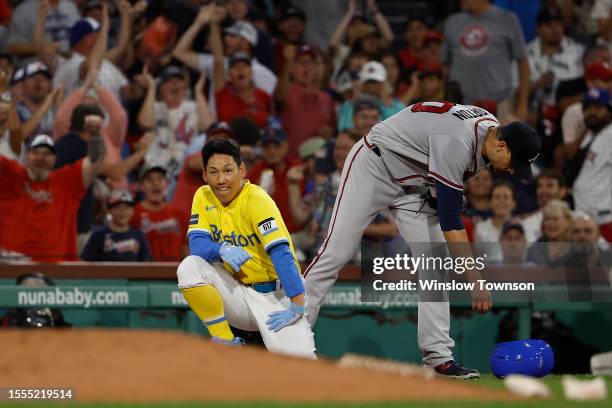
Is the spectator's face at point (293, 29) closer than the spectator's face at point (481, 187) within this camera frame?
No

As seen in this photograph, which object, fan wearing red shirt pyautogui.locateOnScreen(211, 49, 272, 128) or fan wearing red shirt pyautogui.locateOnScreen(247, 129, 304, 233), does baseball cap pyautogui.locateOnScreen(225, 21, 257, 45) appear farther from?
fan wearing red shirt pyautogui.locateOnScreen(247, 129, 304, 233)

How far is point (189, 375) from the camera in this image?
179 inches

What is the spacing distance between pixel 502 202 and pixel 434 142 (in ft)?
10.5

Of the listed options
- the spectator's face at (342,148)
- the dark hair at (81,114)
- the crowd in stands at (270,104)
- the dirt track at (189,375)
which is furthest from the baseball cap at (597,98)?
the dirt track at (189,375)

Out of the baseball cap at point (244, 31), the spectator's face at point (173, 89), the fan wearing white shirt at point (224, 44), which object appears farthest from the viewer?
the baseball cap at point (244, 31)

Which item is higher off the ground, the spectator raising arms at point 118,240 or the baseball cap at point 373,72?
the baseball cap at point 373,72

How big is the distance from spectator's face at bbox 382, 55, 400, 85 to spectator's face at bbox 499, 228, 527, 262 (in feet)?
7.75

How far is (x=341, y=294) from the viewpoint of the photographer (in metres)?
8.18

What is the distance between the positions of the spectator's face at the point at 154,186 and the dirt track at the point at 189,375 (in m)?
3.57

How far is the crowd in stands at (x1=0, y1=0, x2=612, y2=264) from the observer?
27.6ft

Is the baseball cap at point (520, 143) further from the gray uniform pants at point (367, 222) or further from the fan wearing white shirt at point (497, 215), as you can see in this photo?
the fan wearing white shirt at point (497, 215)

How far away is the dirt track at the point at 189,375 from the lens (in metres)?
4.33

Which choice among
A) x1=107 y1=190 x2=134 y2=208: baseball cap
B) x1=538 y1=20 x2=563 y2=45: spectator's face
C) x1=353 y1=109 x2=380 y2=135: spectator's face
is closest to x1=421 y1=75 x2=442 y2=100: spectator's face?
x1=353 y1=109 x2=380 y2=135: spectator's face

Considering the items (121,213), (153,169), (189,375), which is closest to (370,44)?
(153,169)
